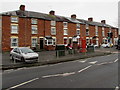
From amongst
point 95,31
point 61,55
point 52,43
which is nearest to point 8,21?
point 52,43

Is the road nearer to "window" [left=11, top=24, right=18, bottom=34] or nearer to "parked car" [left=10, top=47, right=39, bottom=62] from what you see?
"parked car" [left=10, top=47, right=39, bottom=62]

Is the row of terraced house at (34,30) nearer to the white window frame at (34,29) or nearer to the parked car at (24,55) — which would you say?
the white window frame at (34,29)

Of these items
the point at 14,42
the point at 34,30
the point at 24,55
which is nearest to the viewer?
the point at 24,55

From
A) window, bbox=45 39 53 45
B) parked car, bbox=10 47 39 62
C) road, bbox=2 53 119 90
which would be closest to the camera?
road, bbox=2 53 119 90

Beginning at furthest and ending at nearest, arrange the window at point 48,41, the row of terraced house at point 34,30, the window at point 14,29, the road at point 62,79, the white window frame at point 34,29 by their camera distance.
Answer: the window at point 48,41, the white window frame at point 34,29, the window at point 14,29, the row of terraced house at point 34,30, the road at point 62,79

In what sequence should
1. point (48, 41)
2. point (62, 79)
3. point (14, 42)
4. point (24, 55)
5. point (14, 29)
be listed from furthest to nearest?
1. point (48, 41)
2. point (14, 29)
3. point (14, 42)
4. point (24, 55)
5. point (62, 79)

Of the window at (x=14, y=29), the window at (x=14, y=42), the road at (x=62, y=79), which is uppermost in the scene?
the window at (x=14, y=29)

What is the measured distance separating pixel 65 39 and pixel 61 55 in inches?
667

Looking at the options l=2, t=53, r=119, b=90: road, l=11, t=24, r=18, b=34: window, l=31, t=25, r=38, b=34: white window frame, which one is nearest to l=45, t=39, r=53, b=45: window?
l=31, t=25, r=38, b=34: white window frame

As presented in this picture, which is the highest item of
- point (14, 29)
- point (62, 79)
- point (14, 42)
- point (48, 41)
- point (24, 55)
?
point (14, 29)

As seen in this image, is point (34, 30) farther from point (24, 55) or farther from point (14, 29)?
point (24, 55)

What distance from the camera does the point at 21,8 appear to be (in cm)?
3111

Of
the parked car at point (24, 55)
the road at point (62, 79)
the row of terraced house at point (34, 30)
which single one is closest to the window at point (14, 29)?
the row of terraced house at point (34, 30)

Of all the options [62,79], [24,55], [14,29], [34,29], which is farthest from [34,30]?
[62,79]
